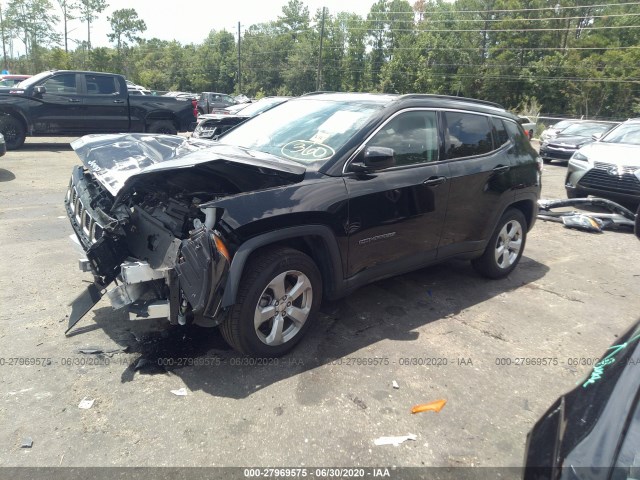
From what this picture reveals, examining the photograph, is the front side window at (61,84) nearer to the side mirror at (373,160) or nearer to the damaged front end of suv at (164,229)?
the damaged front end of suv at (164,229)

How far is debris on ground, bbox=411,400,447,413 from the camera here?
299cm

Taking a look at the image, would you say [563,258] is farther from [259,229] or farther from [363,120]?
[259,229]

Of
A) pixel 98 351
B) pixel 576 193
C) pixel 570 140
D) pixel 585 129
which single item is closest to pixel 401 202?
pixel 98 351

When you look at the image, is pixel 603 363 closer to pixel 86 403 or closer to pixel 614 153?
pixel 86 403

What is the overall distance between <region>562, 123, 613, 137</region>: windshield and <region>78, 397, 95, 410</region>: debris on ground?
1774cm

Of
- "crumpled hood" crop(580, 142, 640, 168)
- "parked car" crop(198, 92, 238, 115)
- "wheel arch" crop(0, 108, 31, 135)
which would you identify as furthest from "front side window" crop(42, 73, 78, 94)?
"crumpled hood" crop(580, 142, 640, 168)

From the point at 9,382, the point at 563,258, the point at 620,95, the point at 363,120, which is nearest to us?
the point at 9,382

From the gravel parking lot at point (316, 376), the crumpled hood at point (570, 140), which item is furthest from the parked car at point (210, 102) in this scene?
the gravel parking lot at point (316, 376)

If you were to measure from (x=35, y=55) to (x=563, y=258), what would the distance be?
224ft

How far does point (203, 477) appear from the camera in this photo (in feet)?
7.86

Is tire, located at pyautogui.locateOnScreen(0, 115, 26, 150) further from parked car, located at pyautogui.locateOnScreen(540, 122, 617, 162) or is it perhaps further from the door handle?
parked car, located at pyautogui.locateOnScreen(540, 122, 617, 162)

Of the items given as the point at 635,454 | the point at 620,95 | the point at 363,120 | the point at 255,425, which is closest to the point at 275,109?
the point at 363,120

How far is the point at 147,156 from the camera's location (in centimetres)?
361

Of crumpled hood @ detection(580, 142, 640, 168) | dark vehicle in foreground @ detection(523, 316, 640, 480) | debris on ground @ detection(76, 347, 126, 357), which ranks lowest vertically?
debris on ground @ detection(76, 347, 126, 357)
